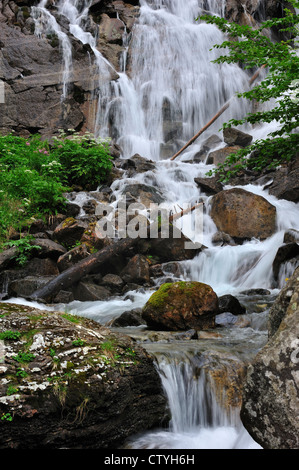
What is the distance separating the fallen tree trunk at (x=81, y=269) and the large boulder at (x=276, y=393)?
5700mm

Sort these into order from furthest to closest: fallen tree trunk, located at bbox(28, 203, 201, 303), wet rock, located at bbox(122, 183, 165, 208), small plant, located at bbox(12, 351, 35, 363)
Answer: wet rock, located at bbox(122, 183, 165, 208) < fallen tree trunk, located at bbox(28, 203, 201, 303) < small plant, located at bbox(12, 351, 35, 363)

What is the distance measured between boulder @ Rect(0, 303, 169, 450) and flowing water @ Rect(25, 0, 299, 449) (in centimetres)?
25

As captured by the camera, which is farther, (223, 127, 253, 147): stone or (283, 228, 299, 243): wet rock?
(223, 127, 253, 147): stone

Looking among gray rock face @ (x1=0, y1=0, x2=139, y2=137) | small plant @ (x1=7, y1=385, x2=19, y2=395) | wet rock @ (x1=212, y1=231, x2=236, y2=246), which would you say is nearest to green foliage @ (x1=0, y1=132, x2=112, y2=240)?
gray rock face @ (x1=0, y1=0, x2=139, y2=137)

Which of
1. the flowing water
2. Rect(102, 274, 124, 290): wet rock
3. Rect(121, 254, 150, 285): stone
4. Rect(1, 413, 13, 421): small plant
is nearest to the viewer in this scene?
Rect(1, 413, 13, 421): small plant

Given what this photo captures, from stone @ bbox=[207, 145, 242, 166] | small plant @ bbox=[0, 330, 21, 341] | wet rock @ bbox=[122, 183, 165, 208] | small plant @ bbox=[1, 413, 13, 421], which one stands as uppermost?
stone @ bbox=[207, 145, 242, 166]

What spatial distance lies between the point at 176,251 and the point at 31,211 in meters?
4.44

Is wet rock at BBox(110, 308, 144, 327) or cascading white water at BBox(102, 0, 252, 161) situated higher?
cascading white water at BBox(102, 0, 252, 161)

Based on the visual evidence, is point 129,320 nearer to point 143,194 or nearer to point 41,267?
point 41,267

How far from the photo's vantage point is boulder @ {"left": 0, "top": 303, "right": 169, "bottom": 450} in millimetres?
2521

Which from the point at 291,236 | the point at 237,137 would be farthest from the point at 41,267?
the point at 237,137

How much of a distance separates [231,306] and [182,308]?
126 cm

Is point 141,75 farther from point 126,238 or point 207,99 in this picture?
point 126,238

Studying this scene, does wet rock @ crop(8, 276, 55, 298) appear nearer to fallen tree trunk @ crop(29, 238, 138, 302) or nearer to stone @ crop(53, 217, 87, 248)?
fallen tree trunk @ crop(29, 238, 138, 302)
